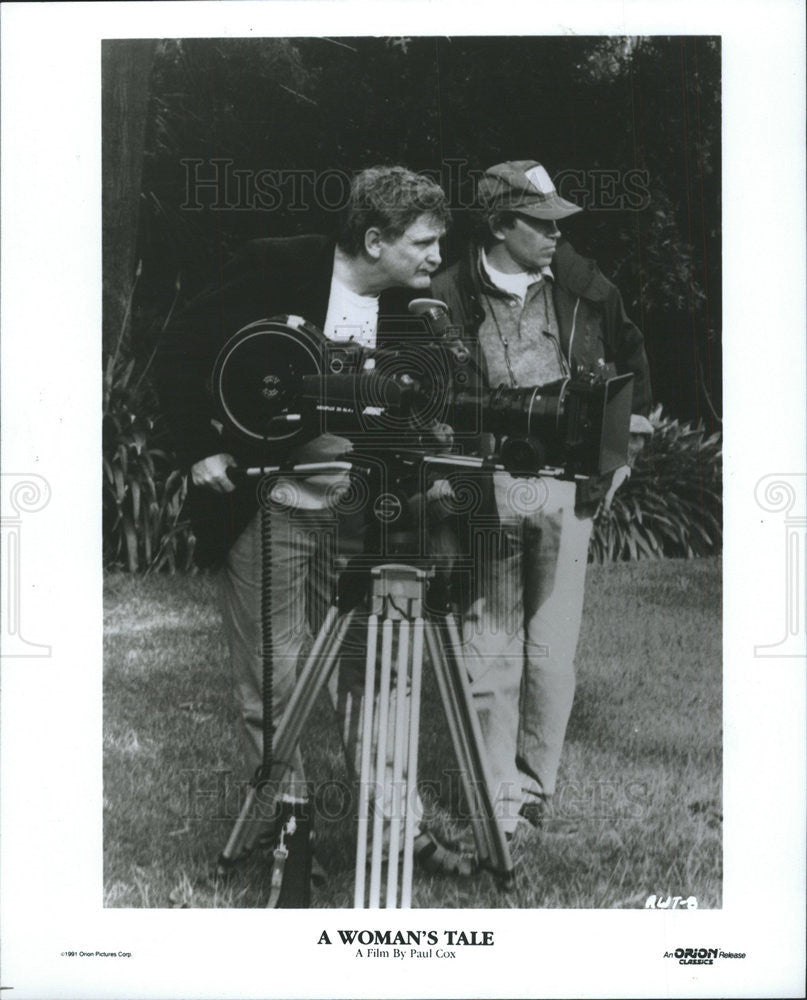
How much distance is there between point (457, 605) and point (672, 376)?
902 millimetres

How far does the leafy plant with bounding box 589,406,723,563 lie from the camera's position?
3.70m

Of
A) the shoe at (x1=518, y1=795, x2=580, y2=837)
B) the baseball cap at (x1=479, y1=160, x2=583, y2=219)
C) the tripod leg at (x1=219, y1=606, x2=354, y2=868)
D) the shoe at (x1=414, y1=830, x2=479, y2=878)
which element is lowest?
the shoe at (x1=414, y1=830, x2=479, y2=878)

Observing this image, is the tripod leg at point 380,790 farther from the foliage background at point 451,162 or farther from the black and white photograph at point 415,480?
the foliage background at point 451,162

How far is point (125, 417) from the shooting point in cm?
369

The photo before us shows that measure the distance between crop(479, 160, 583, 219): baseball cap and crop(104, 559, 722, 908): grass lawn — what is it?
3.39 feet

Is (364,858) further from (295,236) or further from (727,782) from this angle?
(295,236)

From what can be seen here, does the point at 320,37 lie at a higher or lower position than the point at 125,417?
higher

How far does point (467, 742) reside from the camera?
3.60 m

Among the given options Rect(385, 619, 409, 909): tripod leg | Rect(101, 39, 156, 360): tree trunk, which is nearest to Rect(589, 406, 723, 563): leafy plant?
Rect(385, 619, 409, 909): tripod leg

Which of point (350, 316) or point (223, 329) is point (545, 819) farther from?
point (223, 329)

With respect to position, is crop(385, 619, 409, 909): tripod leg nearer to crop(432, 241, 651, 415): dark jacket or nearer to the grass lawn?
the grass lawn

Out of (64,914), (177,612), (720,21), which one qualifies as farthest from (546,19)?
(64,914)

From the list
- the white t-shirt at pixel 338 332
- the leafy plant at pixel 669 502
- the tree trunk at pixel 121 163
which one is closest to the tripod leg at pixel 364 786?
the white t-shirt at pixel 338 332

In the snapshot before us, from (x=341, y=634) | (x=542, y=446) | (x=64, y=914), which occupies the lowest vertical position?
(x=64, y=914)
